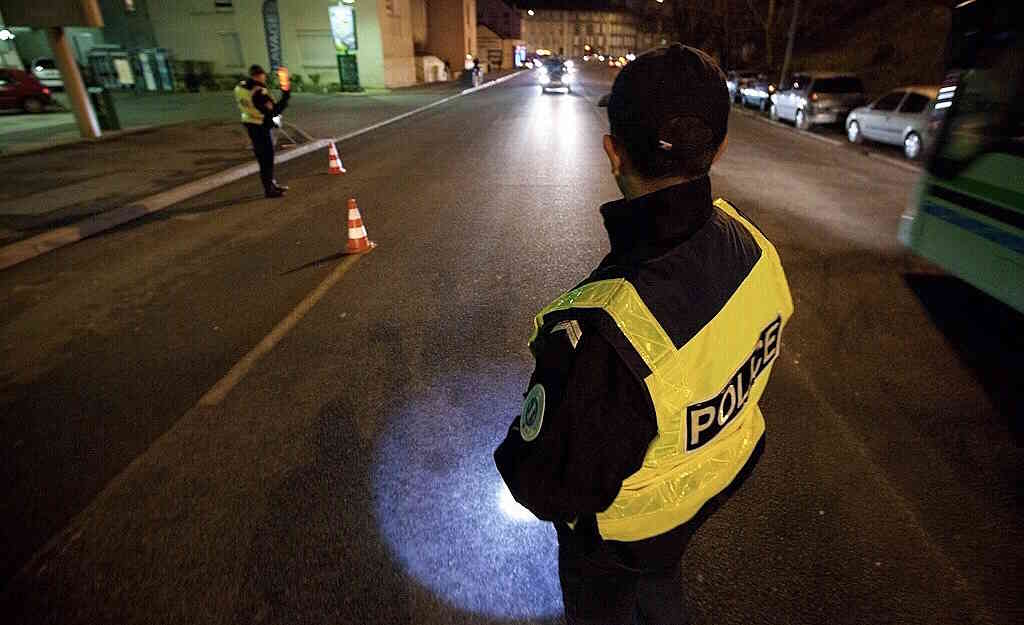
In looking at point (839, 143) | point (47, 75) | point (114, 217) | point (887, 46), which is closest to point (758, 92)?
point (839, 143)

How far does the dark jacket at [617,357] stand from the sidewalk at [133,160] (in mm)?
8643

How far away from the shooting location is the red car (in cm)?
1872

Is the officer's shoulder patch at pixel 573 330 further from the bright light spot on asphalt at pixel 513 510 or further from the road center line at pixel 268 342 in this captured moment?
the road center line at pixel 268 342

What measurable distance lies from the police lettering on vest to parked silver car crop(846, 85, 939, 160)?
1308cm

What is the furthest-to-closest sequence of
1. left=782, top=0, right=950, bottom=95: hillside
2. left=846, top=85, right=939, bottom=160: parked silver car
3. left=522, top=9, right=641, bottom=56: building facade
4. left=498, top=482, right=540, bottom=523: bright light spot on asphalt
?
left=522, top=9, right=641, bottom=56: building facade → left=782, top=0, right=950, bottom=95: hillside → left=846, top=85, right=939, bottom=160: parked silver car → left=498, top=482, right=540, bottom=523: bright light spot on asphalt

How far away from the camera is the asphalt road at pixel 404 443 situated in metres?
2.39

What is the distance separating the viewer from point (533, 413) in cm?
125

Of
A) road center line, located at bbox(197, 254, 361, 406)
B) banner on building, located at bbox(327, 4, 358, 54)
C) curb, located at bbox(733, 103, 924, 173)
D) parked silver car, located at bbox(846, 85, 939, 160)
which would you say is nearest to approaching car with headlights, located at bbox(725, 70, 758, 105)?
curb, located at bbox(733, 103, 924, 173)

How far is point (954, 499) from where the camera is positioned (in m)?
2.86

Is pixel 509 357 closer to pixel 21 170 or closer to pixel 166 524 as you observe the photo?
pixel 166 524

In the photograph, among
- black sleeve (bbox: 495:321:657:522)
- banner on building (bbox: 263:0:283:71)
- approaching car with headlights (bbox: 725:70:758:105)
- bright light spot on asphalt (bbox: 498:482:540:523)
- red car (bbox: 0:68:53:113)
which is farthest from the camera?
banner on building (bbox: 263:0:283:71)

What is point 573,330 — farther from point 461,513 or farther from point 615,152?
point 461,513

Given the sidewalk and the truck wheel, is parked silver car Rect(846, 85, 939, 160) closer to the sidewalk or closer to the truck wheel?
the truck wheel

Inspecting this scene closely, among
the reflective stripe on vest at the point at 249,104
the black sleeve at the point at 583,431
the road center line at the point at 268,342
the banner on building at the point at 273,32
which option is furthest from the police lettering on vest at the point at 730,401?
the banner on building at the point at 273,32
